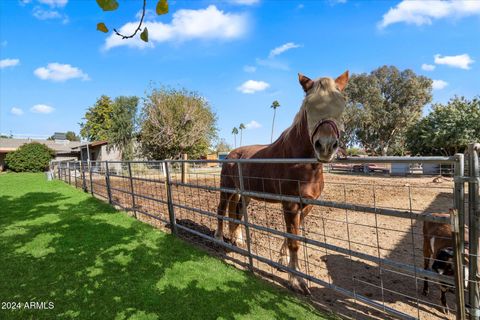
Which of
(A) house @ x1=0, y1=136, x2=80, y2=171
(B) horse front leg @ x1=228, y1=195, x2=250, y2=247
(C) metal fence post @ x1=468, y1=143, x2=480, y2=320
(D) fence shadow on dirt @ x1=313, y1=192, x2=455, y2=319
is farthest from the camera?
(A) house @ x1=0, y1=136, x2=80, y2=171

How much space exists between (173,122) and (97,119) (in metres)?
30.9

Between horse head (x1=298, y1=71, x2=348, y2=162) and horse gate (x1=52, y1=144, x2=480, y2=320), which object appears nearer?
horse gate (x1=52, y1=144, x2=480, y2=320)

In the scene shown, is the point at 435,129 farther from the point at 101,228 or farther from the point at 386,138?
the point at 101,228

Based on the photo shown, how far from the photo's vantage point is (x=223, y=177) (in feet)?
16.4

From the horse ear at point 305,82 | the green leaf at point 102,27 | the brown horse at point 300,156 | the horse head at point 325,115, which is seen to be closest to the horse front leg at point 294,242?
the brown horse at point 300,156

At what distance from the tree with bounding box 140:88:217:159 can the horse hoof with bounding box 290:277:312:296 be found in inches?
973

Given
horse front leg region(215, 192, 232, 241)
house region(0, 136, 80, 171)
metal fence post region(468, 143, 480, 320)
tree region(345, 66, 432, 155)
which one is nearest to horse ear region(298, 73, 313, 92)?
metal fence post region(468, 143, 480, 320)

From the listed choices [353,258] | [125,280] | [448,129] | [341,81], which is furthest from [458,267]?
[448,129]

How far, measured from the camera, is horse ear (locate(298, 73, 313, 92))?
2785 mm

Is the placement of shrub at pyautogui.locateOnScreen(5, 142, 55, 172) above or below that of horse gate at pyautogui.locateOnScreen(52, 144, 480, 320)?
above

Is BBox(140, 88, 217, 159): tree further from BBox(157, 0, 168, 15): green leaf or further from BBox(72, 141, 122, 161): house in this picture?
BBox(157, 0, 168, 15): green leaf

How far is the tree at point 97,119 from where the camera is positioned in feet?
164

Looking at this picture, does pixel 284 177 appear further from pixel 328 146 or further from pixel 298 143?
pixel 328 146

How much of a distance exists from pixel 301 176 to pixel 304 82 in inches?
39.8
